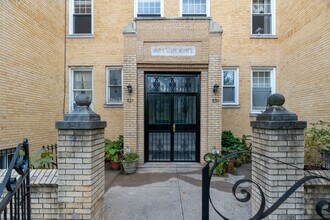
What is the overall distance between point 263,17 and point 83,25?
8.24 m

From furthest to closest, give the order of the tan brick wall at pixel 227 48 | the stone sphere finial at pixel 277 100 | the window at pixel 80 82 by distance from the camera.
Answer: the window at pixel 80 82 → the tan brick wall at pixel 227 48 → the stone sphere finial at pixel 277 100

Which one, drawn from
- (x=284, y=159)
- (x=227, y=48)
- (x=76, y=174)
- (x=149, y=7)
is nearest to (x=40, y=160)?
(x=76, y=174)

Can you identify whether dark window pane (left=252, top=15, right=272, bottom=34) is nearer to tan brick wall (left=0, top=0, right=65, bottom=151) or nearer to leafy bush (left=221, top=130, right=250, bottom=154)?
leafy bush (left=221, top=130, right=250, bottom=154)

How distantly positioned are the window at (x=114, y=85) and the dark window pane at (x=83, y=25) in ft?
6.83

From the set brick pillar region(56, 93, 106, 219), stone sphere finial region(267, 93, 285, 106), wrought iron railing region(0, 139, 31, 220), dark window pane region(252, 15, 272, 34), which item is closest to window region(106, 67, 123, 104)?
dark window pane region(252, 15, 272, 34)

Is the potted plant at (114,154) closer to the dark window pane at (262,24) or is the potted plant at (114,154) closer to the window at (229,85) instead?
the window at (229,85)

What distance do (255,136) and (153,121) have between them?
4695 millimetres

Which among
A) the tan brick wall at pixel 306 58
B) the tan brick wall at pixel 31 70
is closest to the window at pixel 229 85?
the tan brick wall at pixel 306 58

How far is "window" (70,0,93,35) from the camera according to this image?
9.86m

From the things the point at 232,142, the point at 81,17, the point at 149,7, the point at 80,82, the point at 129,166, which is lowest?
the point at 129,166

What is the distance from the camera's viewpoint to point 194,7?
9641 millimetres

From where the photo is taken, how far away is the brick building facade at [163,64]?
7285mm

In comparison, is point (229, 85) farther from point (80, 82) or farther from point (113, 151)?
point (80, 82)

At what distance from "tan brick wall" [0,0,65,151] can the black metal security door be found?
399 cm
